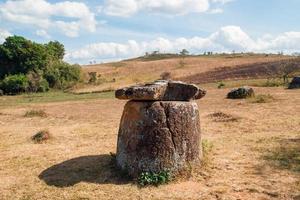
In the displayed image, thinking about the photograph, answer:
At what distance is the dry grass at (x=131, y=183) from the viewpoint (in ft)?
28.5

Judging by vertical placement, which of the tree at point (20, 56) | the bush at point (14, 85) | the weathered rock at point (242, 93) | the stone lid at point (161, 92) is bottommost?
the bush at point (14, 85)

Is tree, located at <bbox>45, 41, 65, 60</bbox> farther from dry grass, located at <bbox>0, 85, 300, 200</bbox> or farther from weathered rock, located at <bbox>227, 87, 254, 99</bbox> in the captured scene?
dry grass, located at <bbox>0, 85, 300, 200</bbox>

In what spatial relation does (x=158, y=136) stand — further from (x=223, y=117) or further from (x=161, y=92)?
(x=223, y=117)

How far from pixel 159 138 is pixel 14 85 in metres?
46.1

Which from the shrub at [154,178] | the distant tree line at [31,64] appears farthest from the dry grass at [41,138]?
the distant tree line at [31,64]

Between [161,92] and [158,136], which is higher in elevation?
[161,92]

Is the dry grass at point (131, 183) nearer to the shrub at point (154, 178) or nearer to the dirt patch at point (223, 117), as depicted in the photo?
the shrub at point (154, 178)

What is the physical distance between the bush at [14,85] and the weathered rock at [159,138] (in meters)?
45.1

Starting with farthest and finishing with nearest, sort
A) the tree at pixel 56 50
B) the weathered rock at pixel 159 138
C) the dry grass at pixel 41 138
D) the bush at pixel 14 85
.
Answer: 1. the tree at pixel 56 50
2. the bush at pixel 14 85
3. the dry grass at pixel 41 138
4. the weathered rock at pixel 159 138

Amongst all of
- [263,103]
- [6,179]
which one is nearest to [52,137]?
[6,179]

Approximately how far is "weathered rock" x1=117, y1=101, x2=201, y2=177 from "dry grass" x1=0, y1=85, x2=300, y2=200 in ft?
1.43

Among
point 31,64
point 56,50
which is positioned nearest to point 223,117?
point 31,64

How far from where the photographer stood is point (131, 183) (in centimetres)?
926

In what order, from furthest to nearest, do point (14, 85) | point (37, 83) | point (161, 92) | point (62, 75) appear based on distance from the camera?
point (62, 75), point (37, 83), point (14, 85), point (161, 92)
